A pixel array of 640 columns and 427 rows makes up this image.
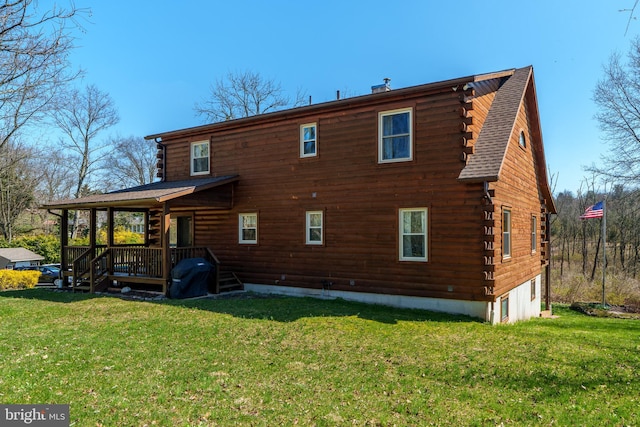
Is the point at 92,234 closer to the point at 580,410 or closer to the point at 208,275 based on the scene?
the point at 208,275

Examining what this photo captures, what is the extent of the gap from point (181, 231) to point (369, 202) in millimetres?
8048

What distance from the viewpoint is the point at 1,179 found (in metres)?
31.9

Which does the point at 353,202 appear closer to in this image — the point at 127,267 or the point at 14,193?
the point at 127,267

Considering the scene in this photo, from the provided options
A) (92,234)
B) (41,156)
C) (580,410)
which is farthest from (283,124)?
(41,156)

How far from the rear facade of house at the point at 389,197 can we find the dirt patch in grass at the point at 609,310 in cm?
471

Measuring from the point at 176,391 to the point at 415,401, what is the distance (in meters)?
2.88

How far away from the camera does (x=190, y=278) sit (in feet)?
40.1

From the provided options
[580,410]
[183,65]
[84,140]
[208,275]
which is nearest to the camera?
Answer: [580,410]

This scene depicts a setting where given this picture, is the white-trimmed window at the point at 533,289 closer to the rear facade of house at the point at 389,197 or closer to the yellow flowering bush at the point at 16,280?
the rear facade of house at the point at 389,197

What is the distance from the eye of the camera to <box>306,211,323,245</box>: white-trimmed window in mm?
12352

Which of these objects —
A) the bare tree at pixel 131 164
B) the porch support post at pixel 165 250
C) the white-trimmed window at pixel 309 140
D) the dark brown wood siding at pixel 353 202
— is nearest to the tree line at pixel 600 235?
the dark brown wood siding at pixel 353 202

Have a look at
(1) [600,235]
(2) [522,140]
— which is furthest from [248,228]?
(1) [600,235]

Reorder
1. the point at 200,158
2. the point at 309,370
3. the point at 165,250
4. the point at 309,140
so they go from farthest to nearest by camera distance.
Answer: the point at 200,158
the point at 309,140
the point at 165,250
the point at 309,370

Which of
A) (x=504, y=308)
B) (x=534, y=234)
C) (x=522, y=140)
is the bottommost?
(x=504, y=308)
